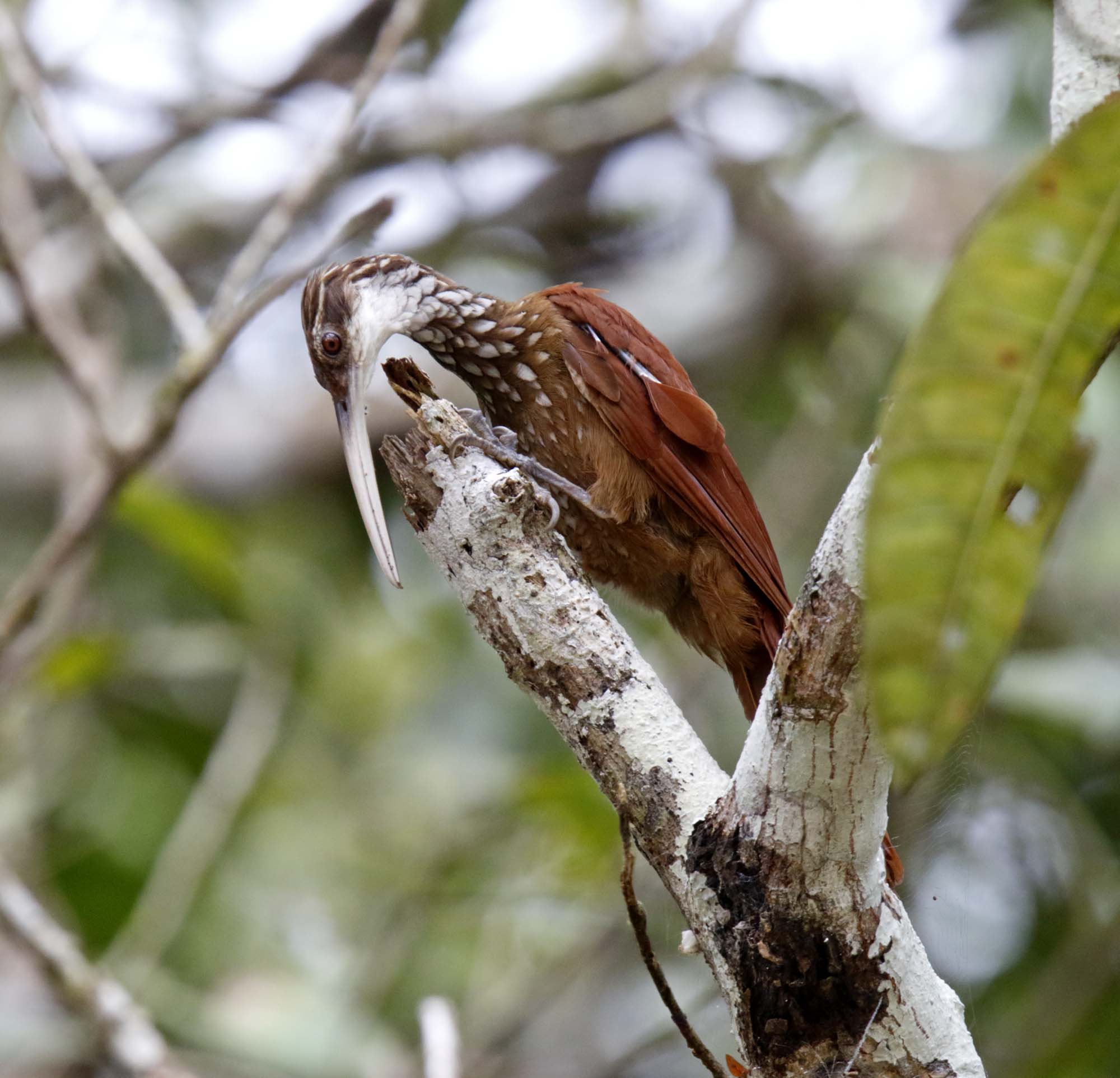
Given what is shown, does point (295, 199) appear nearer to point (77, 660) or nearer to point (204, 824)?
point (77, 660)

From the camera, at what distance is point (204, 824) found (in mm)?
3682

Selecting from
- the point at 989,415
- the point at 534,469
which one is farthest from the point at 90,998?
the point at 989,415

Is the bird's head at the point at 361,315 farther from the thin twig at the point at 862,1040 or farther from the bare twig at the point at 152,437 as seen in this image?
the thin twig at the point at 862,1040

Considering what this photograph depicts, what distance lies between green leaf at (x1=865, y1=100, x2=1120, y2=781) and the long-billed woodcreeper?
1.28 metres

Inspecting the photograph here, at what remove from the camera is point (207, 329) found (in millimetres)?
2533

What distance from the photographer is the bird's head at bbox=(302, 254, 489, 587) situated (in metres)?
Answer: 2.42

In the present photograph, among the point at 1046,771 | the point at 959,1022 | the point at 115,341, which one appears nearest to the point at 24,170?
the point at 115,341

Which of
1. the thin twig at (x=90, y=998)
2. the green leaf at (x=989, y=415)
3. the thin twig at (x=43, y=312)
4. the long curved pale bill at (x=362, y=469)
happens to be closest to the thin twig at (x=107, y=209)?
the thin twig at (x=43, y=312)

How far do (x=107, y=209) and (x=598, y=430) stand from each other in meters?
1.23

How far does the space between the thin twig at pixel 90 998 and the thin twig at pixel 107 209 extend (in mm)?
1158

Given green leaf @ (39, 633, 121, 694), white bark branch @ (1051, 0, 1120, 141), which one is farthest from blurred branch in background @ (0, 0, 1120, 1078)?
white bark branch @ (1051, 0, 1120, 141)

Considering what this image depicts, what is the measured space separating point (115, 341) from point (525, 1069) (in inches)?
115

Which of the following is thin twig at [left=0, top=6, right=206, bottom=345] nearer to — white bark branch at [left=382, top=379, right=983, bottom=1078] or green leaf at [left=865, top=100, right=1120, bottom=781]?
white bark branch at [left=382, top=379, right=983, bottom=1078]

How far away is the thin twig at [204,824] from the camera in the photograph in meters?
3.46
